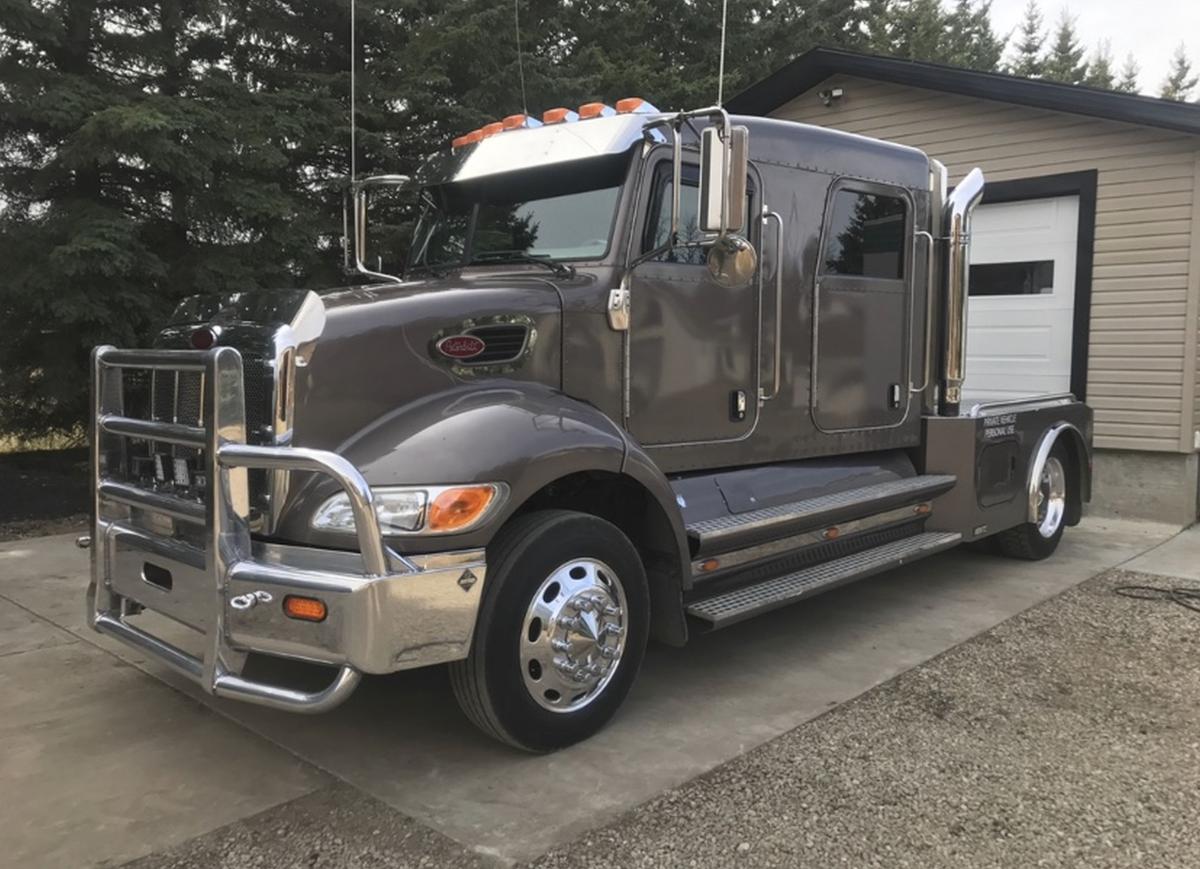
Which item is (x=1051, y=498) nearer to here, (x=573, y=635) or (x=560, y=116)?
(x=560, y=116)

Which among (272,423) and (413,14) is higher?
(413,14)

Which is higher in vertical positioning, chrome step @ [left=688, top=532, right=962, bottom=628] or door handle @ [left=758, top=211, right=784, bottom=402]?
door handle @ [left=758, top=211, right=784, bottom=402]

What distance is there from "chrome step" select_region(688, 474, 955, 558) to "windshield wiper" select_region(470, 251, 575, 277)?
1.18 meters

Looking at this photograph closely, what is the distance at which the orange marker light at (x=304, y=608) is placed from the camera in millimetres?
2766

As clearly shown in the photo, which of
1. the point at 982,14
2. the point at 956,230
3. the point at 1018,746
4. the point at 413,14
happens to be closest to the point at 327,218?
the point at 413,14

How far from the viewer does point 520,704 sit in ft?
10.5

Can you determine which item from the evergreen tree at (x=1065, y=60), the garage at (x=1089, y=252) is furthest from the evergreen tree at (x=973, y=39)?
the garage at (x=1089, y=252)

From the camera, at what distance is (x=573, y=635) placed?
3.34 m

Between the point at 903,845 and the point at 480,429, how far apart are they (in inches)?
71.4

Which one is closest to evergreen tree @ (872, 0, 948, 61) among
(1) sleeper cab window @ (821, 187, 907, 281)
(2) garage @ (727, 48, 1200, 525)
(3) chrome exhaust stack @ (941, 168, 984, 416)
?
(2) garage @ (727, 48, 1200, 525)

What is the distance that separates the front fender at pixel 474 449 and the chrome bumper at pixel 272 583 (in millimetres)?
135

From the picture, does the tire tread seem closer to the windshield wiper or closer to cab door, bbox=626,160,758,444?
cab door, bbox=626,160,758,444

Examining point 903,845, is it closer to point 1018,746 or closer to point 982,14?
point 1018,746

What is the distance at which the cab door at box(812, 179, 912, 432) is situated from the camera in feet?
16.0
